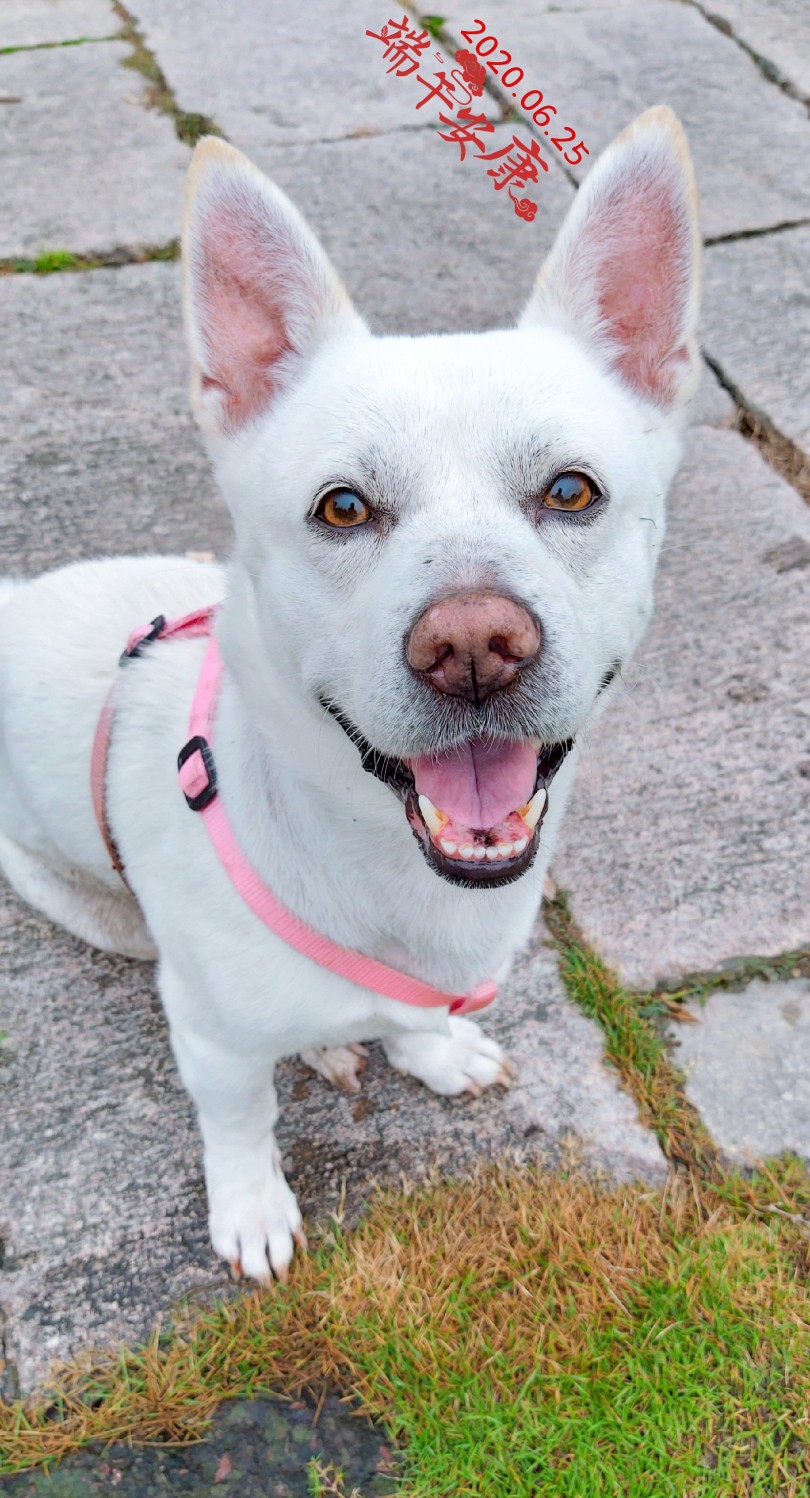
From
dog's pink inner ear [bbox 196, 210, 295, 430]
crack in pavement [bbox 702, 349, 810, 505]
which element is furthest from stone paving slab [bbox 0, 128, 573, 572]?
dog's pink inner ear [bbox 196, 210, 295, 430]

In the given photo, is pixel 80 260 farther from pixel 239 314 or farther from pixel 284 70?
pixel 239 314

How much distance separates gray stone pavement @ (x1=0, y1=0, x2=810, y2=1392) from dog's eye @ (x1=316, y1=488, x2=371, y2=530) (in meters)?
1.20

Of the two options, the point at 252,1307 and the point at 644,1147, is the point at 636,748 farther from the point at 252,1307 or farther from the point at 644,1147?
the point at 252,1307

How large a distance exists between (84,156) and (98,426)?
6.22ft

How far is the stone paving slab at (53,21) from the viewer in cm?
554

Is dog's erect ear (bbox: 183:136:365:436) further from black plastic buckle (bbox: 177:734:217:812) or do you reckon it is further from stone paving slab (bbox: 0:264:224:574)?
stone paving slab (bbox: 0:264:224:574)

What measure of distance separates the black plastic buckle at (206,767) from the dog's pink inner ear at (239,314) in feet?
1.74

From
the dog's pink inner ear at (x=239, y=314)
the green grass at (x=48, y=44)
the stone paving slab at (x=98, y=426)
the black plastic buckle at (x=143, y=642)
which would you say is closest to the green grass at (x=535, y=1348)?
the black plastic buckle at (x=143, y=642)

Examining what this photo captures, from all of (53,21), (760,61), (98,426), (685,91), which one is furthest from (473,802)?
(53,21)

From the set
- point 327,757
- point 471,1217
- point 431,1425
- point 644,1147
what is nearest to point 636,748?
point 644,1147

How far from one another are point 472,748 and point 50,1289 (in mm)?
1361

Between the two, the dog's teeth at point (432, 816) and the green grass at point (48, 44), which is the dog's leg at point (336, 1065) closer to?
the dog's teeth at point (432, 816)

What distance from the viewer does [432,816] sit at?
5.11 ft

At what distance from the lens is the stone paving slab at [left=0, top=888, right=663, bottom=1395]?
82.0 inches
